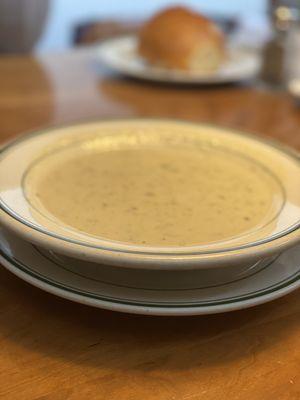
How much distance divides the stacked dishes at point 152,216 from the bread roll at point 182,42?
55 cm

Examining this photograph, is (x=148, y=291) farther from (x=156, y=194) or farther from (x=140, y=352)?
(x=156, y=194)

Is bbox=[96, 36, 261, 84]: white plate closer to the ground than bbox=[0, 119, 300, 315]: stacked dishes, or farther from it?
closer to the ground

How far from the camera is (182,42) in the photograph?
1.28 metres

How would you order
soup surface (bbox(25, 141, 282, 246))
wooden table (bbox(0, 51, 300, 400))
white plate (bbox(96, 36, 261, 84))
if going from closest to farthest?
wooden table (bbox(0, 51, 300, 400))
soup surface (bbox(25, 141, 282, 246))
white plate (bbox(96, 36, 261, 84))

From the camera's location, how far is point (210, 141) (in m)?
0.74

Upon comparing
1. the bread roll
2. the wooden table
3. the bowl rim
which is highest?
the bowl rim

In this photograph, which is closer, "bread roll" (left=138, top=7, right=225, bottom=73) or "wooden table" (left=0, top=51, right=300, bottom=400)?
"wooden table" (left=0, top=51, right=300, bottom=400)

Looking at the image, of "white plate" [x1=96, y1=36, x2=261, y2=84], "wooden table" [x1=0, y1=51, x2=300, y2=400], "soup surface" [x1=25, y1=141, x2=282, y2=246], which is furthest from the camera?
"white plate" [x1=96, y1=36, x2=261, y2=84]

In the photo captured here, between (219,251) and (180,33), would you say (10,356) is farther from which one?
(180,33)

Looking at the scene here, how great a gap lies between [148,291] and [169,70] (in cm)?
88

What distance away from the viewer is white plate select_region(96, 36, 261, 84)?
1228 millimetres

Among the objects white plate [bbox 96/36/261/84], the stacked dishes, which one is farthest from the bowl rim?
white plate [bbox 96/36/261/84]

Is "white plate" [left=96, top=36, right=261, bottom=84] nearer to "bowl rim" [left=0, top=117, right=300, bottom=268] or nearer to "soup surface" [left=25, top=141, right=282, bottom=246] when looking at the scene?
"soup surface" [left=25, top=141, right=282, bottom=246]

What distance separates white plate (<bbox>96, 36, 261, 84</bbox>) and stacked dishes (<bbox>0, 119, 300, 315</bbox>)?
481 millimetres
